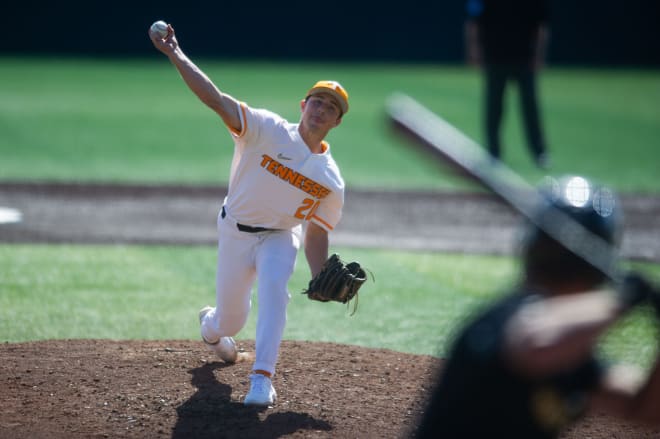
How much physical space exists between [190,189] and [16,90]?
32.5ft

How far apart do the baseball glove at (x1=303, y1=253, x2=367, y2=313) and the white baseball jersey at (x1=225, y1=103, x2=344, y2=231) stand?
1.06ft

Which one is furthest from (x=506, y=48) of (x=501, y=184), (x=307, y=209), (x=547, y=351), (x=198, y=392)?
(x=547, y=351)

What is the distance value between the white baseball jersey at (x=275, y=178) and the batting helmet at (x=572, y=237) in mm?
2387

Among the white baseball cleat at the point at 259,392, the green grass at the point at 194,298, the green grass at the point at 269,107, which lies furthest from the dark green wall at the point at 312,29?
the white baseball cleat at the point at 259,392

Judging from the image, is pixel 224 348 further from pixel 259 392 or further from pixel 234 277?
pixel 259 392

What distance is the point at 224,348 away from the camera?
18.7 ft

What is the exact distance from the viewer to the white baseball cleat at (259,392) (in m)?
4.93

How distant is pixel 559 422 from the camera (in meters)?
2.63

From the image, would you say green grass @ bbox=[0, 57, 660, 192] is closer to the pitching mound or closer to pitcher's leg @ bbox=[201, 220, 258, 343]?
the pitching mound

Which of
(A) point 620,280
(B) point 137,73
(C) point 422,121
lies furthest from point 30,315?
(B) point 137,73

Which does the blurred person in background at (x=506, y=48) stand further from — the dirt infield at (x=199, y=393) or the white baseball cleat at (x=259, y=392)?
the white baseball cleat at (x=259, y=392)

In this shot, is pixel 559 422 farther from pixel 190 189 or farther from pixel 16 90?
pixel 16 90

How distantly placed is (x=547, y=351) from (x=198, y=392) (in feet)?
10.5

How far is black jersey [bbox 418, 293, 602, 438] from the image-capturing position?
2.54m
